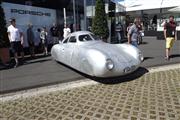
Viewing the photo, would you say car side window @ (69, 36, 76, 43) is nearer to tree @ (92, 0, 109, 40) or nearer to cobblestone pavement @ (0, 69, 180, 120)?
cobblestone pavement @ (0, 69, 180, 120)

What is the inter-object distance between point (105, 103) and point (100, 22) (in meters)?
14.6

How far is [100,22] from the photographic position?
19922 millimetres

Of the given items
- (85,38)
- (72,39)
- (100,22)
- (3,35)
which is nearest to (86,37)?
(85,38)

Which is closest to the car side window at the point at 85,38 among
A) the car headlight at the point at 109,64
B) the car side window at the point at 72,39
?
the car side window at the point at 72,39

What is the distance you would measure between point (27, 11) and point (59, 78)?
31.7 ft

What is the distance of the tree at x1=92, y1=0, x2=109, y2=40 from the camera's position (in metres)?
19.9

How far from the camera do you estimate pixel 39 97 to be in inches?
253

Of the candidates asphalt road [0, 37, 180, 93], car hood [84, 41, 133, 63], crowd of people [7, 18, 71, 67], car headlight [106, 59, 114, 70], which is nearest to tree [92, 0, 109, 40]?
crowd of people [7, 18, 71, 67]

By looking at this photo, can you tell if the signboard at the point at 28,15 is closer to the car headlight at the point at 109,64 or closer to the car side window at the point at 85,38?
the car side window at the point at 85,38

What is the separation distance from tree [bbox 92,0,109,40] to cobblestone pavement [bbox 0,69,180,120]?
41.8 ft

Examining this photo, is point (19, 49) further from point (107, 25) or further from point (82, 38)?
point (107, 25)

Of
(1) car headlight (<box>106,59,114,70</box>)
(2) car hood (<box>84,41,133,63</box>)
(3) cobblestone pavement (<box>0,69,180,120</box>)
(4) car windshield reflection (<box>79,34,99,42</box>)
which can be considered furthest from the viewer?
(4) car windshield reflection (<box>79,34,99,42</box>)

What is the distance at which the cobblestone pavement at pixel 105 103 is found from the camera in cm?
516

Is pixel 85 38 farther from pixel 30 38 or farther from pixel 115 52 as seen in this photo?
pixel 30 38
